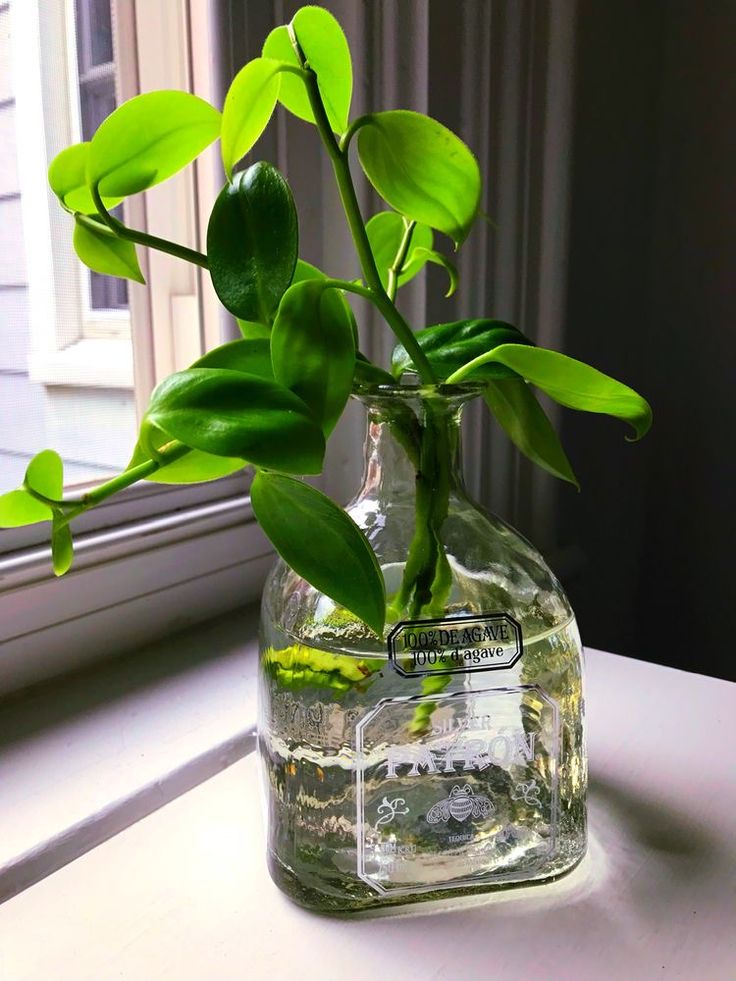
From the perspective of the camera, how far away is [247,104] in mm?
344

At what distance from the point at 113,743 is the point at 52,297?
0.32 meters

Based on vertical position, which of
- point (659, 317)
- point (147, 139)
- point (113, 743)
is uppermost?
point (147, 139)

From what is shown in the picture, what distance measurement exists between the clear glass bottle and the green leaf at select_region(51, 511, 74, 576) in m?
0.10

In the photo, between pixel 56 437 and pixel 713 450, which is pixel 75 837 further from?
pixel 713 450

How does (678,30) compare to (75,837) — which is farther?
(678,30)

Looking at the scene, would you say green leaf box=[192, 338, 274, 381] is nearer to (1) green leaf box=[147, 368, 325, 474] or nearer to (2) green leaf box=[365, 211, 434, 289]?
(1) green leaf box=[147, 368, 325, 474]

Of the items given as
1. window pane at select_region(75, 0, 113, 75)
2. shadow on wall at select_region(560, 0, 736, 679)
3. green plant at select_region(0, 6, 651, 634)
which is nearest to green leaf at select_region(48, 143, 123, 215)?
green plant at select_region(0, 6, 651, 634)

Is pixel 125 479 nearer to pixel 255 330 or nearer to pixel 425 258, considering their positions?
pixel 255 330

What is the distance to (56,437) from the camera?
0.67 metres

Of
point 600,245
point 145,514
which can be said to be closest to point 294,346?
point 145,514

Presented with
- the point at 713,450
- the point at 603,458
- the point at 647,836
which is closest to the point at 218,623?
the point at 647,836

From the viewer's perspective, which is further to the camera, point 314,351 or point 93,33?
point 93,33

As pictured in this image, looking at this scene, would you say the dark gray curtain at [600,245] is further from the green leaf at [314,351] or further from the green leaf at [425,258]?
the green leaf at [314,351]

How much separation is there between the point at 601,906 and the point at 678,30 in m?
1.00
